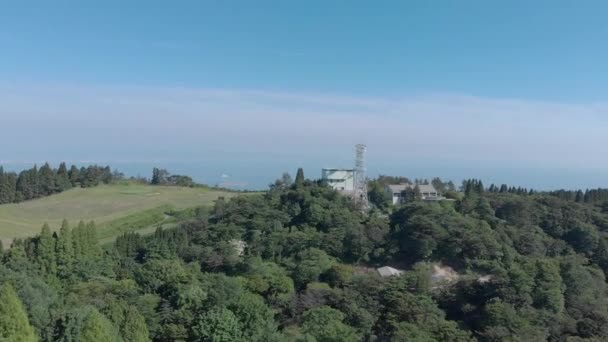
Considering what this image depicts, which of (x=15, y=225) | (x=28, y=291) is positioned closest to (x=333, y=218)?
(x=28, y=291)

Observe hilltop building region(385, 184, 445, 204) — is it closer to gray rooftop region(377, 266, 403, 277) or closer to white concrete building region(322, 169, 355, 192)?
white concrete building region(322, 169, 355, 192)

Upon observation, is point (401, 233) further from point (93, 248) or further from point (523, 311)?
point (93, 248)

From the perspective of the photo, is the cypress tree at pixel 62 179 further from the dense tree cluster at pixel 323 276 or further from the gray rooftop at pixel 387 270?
the gray rooftop at pixel 387 270

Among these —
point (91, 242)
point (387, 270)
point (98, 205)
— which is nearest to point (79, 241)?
point (91, 242)

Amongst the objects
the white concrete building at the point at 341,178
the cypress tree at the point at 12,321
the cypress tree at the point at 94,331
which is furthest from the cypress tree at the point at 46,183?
the cypress tree at the point at 94,331

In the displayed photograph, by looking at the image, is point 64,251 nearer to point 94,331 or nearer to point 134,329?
point 134,329
